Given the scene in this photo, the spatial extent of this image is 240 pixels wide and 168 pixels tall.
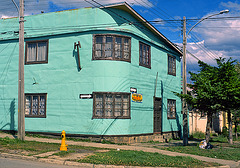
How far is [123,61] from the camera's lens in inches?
647

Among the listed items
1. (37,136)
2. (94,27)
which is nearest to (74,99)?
(37,136)

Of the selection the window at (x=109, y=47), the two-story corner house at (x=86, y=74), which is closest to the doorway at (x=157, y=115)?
the two-story corner house at (x=86, y=74)

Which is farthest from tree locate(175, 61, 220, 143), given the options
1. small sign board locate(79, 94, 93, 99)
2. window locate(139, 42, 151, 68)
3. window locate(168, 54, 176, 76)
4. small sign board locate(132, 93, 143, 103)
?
window locate(168, 54, 176, 76)

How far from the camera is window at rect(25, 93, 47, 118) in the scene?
17.5 m

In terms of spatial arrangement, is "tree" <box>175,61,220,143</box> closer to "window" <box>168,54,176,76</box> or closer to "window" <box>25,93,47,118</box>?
"window" <box>168,54,176,76</box>

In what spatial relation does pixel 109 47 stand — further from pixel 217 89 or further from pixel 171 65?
pixel 171 65

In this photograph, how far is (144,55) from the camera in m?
18.5

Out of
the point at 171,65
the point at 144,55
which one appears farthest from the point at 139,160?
the point at 171,65

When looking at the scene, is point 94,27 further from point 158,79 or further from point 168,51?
point 168,51

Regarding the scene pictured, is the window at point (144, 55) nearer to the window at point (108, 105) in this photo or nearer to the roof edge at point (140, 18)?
the roof edge at point (140, 18)

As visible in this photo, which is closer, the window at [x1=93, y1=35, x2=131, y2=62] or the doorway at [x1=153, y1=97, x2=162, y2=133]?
the window at [x1=93, y1=35, x2=131, y2=62]

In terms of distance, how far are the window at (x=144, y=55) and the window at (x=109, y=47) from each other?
5.80ft

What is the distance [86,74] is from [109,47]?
206 cm

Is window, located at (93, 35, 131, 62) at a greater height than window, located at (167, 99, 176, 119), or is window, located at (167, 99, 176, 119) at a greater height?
window, located at (93, 35, 131, 62)
